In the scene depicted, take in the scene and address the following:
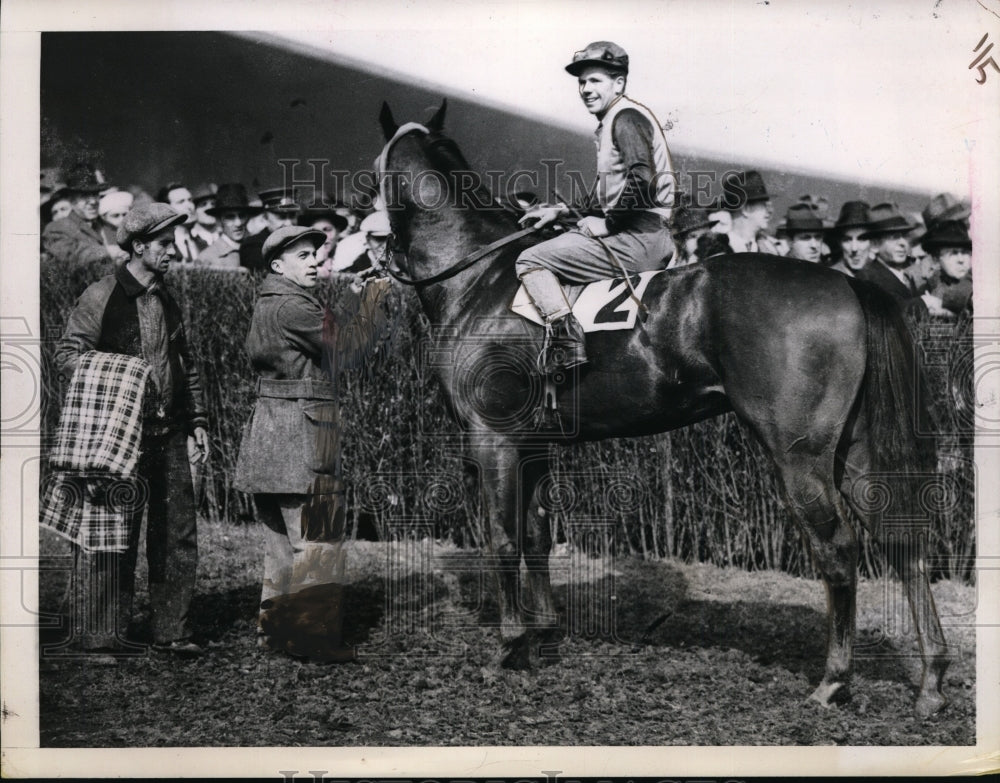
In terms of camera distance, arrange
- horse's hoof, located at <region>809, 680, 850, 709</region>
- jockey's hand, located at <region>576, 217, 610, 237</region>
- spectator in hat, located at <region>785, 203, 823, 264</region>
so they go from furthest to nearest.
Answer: spectator in hat, located at <region>785, 203, 823, 264</region> → jockey's hand, located at <region>576, 217, 610, 237</region> → horse's hoof, located at <region>809, 680, 850, 709</region>

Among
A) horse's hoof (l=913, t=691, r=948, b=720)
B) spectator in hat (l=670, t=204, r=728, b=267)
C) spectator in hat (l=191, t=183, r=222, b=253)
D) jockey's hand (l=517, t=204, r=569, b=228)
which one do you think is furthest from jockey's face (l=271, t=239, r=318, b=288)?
horse's hoof (l=913, t=691, r=948, b=720)

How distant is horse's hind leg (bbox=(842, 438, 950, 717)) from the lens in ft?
17.8

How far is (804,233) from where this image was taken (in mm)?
5895

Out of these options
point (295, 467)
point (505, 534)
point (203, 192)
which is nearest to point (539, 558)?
point (505, 534)

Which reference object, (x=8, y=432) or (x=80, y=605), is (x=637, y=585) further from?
(x=8, y=432)

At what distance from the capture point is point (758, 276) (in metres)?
5.25

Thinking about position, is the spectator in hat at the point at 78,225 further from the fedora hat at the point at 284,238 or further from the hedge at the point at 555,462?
the fedora hat at the point at 284,238

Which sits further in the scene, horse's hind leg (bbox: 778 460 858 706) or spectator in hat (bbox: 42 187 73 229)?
spectator in hat (bbox: 42 187 73 229)

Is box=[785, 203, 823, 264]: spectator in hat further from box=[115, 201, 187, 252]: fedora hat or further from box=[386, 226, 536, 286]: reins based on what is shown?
box=[115, 201, 187, 252]: fedora hat

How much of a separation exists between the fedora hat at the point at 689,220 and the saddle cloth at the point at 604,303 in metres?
0.43

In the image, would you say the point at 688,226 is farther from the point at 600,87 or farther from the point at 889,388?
the point at 889,388

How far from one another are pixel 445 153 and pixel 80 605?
3240 mm

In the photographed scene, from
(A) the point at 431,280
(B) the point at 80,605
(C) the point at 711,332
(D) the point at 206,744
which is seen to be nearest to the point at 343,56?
(A) the point at 431,280

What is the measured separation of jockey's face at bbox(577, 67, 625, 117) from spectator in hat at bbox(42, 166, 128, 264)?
109 inches
